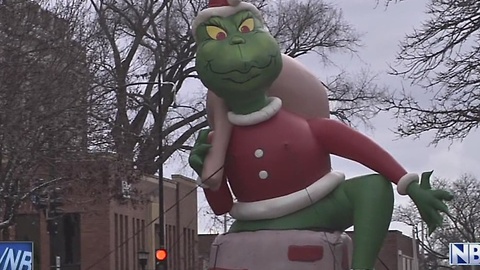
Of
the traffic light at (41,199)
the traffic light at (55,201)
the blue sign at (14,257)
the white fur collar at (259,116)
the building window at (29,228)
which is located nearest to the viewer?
the white fur collar at (259,116)

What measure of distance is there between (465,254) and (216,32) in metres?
11.0

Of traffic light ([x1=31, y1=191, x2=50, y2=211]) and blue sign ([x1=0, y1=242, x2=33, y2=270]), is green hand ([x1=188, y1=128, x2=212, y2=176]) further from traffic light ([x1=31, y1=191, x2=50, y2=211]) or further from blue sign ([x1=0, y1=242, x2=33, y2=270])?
traffic light ([x1=31, y1=191, x2=50, y2=211])

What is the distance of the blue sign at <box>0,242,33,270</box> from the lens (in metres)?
14.6

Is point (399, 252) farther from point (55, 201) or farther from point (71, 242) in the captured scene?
point (55, 201)

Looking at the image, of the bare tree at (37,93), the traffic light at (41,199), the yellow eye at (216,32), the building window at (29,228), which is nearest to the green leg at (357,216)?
the yellow eye at (216,32)

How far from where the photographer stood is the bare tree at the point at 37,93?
58.6ft

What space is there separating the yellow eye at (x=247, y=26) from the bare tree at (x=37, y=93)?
847 cm

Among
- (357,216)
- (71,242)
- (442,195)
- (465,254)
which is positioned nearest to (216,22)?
(357,216)

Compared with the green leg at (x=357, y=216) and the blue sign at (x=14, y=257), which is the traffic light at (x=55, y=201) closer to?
the blue sign at (x=14, y=257)

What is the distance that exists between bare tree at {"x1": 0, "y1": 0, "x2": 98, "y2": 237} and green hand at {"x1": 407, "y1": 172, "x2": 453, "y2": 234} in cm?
955

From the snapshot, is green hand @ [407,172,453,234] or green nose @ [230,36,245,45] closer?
green hand @ [407,172,453,234]

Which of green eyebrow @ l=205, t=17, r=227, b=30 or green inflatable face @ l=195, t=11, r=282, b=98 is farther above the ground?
green eyebrow @ l=205, t=17, r=227, b=30

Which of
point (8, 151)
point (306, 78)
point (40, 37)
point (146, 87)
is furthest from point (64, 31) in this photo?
point (146, 87)

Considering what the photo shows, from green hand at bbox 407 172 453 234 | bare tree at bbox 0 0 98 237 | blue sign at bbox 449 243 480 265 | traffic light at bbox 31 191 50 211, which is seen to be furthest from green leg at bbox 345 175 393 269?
traffic light at bbox 31 191 50 211
